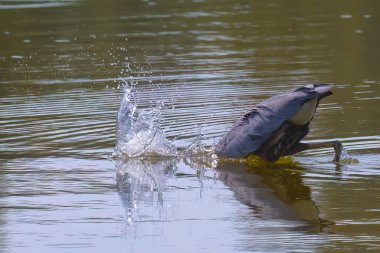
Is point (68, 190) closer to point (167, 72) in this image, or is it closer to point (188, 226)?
point (188, 226)

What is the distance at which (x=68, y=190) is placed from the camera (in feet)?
30.5

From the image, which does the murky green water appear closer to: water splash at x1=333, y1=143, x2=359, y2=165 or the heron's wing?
water splash at x1=333, y1=143, x2=359, y2=165

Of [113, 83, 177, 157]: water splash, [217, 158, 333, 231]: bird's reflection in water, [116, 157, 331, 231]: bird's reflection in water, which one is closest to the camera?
[217, 158, 333, 231]: bird's reflection in water

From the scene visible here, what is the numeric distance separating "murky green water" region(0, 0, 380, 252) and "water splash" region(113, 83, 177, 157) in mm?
170

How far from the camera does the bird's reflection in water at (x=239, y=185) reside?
333 inches

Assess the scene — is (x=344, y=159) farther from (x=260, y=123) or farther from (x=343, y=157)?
(x=260, y=123)

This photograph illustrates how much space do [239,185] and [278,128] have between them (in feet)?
1.96

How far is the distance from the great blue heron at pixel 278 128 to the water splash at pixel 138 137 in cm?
77

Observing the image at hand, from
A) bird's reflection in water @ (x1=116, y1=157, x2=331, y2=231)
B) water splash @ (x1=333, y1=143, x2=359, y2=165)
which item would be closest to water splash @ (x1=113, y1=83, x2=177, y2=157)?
bird's reflection in water @ (x1=116, y1=157, x2=331, y2=231)

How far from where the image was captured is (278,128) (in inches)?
375

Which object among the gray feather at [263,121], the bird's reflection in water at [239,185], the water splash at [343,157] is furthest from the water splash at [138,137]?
the water splash at [343,157]

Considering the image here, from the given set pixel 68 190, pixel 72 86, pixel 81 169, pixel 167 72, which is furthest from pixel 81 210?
pixel 167 72

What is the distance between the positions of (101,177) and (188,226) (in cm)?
189

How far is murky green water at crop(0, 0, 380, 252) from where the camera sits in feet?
26.0
